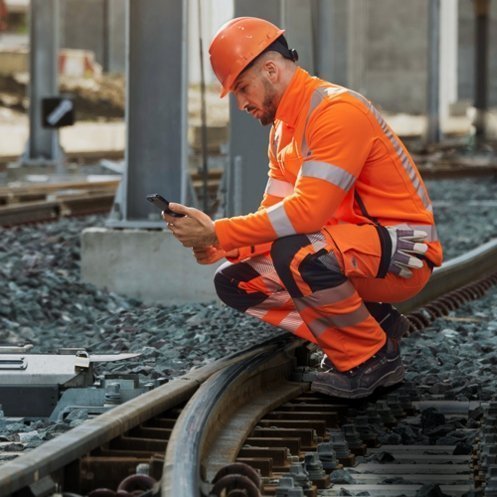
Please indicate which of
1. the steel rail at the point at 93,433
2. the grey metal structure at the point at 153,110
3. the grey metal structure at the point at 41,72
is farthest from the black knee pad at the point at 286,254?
the grey metal structure at the point at 41,72

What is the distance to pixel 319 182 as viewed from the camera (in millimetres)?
5059

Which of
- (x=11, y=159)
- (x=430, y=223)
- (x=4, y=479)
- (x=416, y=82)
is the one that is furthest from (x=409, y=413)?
(x=416, y=82)

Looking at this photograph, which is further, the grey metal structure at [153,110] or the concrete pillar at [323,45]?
the concrete pillar at [323,45]

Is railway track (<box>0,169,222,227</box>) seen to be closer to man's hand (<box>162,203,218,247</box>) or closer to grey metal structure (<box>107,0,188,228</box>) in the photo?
grey metal structure (<box>107,0,188,228</box>)

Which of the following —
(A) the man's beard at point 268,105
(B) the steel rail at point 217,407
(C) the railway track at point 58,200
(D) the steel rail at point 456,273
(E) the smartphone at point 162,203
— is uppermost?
(A) the man's beard at point 268,105

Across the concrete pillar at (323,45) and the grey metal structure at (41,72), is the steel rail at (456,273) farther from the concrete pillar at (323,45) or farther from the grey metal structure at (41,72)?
the grey metal structure at (41,72)

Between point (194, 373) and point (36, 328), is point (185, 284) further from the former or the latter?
point (194, 373)

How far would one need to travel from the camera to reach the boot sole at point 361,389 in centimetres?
532

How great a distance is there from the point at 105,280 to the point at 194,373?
4174 millimetres

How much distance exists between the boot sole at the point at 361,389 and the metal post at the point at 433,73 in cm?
3297

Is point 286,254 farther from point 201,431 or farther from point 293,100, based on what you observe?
point 201,431

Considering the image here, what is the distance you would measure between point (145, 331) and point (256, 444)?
2.91 meters

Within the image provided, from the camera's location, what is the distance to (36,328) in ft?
26.5

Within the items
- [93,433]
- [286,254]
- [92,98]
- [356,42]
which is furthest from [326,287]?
[356,42]
